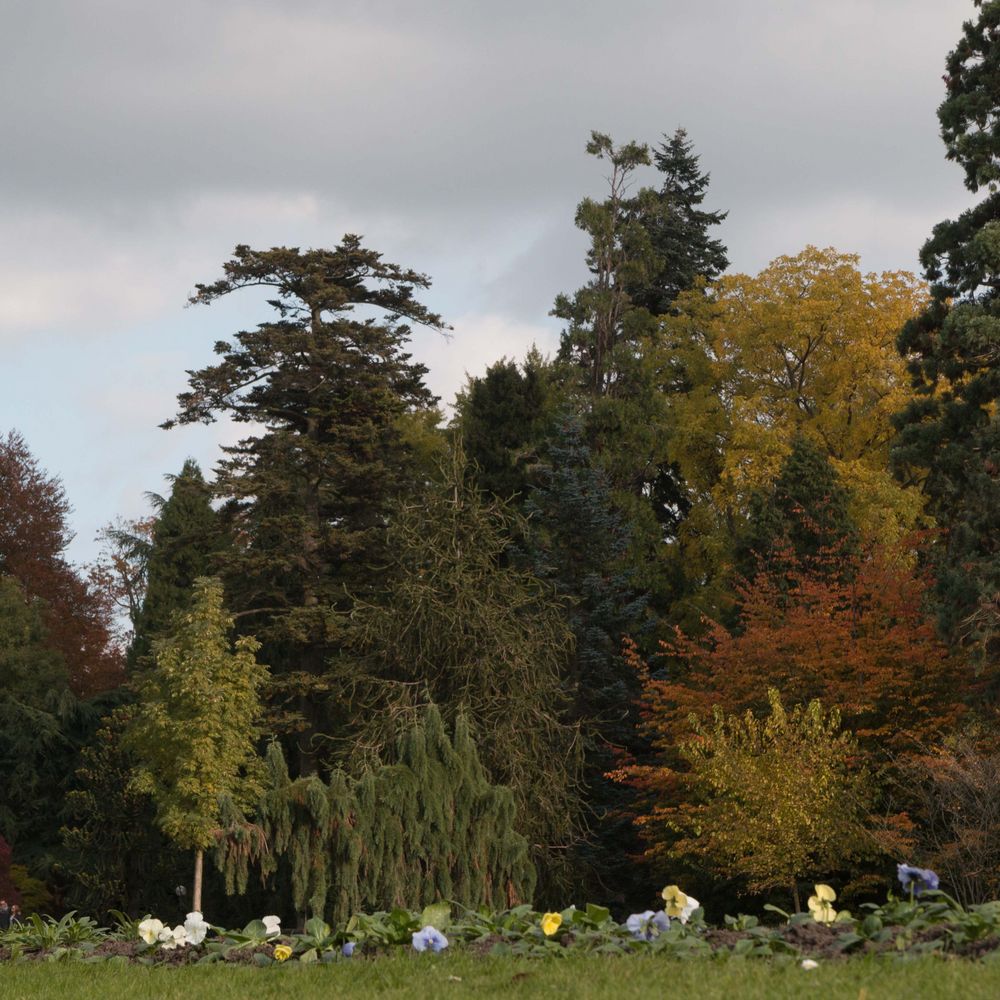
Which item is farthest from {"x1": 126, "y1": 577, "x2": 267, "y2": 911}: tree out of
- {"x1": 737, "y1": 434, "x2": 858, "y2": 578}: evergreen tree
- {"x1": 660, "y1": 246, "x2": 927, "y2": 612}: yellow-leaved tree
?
{"x1": 660, "y1": 246, "x2": 927, "y2": 612}: yellow-leaved tree

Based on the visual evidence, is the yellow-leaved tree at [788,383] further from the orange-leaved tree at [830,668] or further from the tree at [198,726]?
the tree at [198,726]

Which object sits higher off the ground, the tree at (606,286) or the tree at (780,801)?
the tree at (606,286)

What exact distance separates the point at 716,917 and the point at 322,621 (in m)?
11.1

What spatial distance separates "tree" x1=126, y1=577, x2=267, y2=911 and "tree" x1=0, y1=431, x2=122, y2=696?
1543cm

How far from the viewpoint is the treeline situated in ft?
75.3

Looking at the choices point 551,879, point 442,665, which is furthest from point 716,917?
point 442,665

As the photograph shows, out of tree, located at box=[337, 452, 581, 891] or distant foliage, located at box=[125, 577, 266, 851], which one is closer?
tree, located at box=[337, 452, 581, 891]

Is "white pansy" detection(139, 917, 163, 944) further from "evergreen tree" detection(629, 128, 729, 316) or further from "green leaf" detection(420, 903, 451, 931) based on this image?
"evergreen tree" detection(629, 128, 729, 316)

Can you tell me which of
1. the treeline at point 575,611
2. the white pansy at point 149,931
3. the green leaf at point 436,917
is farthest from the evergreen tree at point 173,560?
the green leaf at point 436,917

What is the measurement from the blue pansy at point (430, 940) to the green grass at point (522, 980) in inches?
3.1

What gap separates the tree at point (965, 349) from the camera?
21375 millimetres

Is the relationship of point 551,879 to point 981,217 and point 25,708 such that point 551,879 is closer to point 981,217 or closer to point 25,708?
point 981,217

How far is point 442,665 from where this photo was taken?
91.7ft

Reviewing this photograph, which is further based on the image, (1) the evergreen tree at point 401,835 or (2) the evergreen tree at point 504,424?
(2) the evergreen tree at point 504,424
